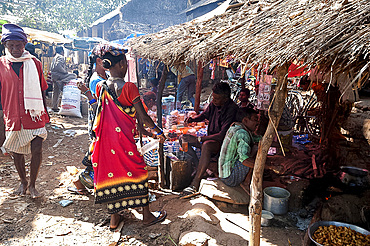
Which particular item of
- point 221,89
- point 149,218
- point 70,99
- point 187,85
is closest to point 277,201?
point 149,218

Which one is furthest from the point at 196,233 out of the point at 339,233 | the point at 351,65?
the point at 351,65

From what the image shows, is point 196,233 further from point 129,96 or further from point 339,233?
point 129,96

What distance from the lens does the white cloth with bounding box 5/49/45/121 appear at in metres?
4.21

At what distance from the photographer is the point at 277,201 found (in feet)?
12.9

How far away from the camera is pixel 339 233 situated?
10.3 feet

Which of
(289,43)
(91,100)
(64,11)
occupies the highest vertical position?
(64,11)

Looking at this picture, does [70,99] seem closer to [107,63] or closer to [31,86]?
[31,86]

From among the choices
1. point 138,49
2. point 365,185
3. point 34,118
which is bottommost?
point 365,185

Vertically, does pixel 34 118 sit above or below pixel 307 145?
above

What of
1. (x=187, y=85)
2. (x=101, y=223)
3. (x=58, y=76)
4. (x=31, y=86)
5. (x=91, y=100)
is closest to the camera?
(x=101, y=223)

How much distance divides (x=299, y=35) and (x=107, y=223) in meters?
3.36

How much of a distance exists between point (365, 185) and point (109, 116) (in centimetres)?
380

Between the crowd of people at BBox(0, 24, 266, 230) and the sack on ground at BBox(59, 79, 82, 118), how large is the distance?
18.3ft

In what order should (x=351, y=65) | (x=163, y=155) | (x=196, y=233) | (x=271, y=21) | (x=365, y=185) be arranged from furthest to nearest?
(x=163, y=155) < (x=365, y=185) < (x=196, y=233) < (x=271, y=21) < (x=351, y=65)
